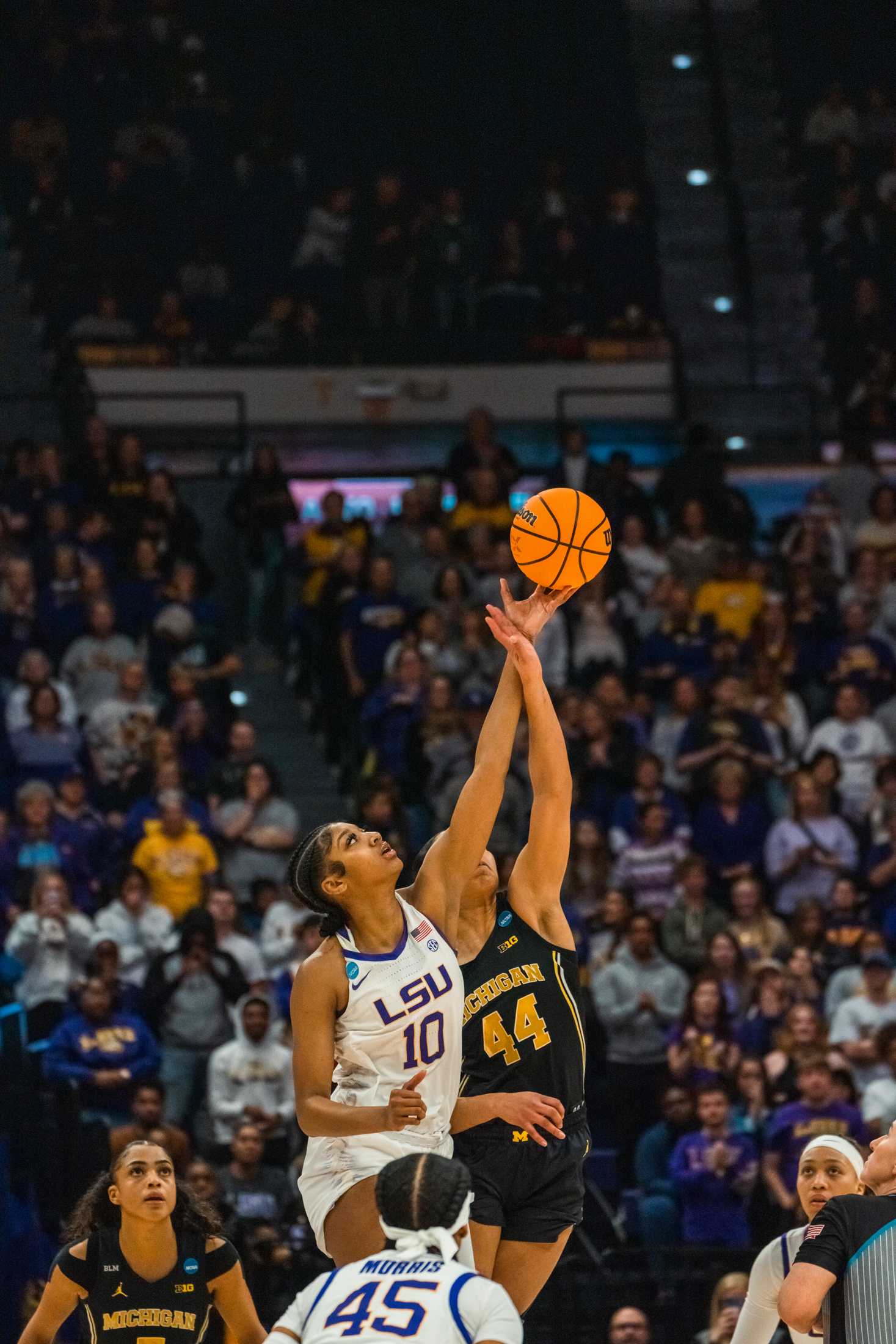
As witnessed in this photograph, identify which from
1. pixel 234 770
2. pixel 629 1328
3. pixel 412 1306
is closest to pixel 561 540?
pixel 412 1306

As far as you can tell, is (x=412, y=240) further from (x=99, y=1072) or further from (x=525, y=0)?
(x=99, y=1072)

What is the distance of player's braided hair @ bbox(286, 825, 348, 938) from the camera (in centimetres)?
612

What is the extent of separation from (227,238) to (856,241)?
18.7 feet

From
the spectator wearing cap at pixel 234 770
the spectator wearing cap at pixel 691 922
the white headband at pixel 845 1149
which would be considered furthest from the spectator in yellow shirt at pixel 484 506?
the white headband at pixel 845 1149

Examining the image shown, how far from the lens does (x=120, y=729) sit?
47.9 feet

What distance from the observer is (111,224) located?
19.4 metres

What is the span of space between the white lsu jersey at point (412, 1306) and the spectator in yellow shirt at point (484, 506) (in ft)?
40.5

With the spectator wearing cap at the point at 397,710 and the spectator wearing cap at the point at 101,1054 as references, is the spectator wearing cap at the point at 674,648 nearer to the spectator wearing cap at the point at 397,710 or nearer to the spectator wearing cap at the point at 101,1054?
the spectator wearing cap at the point at 397,710

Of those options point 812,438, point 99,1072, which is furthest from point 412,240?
point 99,1072

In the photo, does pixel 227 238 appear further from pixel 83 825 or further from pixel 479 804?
pixel 479 804

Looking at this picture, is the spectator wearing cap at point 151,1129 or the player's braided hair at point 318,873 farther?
the spectator wearing cap at point 151,1129

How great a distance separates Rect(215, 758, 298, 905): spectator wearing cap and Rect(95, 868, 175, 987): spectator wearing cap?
1.02m

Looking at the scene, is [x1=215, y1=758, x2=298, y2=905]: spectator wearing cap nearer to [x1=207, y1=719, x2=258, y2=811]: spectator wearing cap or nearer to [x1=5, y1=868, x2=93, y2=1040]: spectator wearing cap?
[x1=207, y1=719, x2=258, y2=811]: spectator wearing cap

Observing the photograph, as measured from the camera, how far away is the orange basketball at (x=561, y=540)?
6.90m
